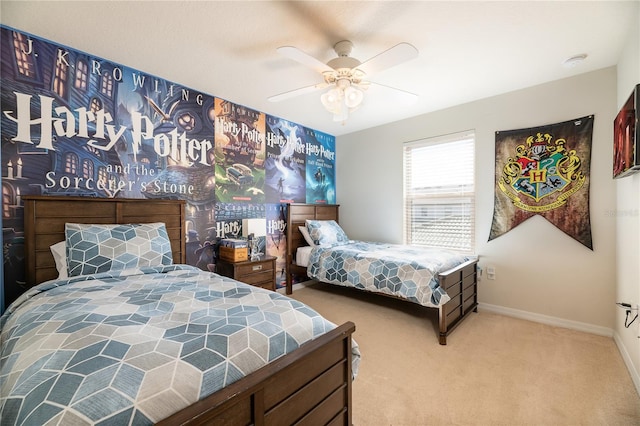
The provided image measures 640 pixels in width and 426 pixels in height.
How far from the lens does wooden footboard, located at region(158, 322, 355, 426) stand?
0.83 m

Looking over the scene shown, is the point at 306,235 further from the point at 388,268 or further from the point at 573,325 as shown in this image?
the point at 573,325

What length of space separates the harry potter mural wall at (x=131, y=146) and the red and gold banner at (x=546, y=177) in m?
2.68

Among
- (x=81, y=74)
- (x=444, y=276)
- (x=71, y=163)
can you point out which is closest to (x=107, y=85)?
(x=81, y=74)

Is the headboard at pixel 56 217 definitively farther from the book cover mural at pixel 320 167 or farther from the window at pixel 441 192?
the window at pixel 441 192

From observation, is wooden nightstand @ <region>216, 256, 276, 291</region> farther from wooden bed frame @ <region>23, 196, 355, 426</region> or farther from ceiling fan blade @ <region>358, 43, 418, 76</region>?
ceiling fan blade @ <region>358, 43, 418, 76</region>

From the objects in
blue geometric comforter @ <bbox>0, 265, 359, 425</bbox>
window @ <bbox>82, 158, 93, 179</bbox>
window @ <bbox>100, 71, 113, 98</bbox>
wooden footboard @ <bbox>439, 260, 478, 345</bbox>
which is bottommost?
wooden footboard @ <bbox>439, 260, 478, 345</bbox>

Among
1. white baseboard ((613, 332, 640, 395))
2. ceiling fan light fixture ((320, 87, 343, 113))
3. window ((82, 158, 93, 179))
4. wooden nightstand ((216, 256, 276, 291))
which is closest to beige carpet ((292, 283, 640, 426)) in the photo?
white baseboard ((613, 332, 640, 395))

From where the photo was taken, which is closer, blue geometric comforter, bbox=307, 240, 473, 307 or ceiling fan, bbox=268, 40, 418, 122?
ceiling fan, bbox=268, 40, 418, 122

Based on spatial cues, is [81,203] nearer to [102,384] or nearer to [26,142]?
[26,142]

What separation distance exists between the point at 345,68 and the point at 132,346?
2.08 meters

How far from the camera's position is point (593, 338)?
8.26 ft

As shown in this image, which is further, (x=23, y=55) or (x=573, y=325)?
(x=573, y=325)

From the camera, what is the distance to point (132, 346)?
0.97 meters

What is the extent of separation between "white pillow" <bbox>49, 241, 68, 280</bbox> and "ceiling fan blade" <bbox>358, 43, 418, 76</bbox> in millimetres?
2534
